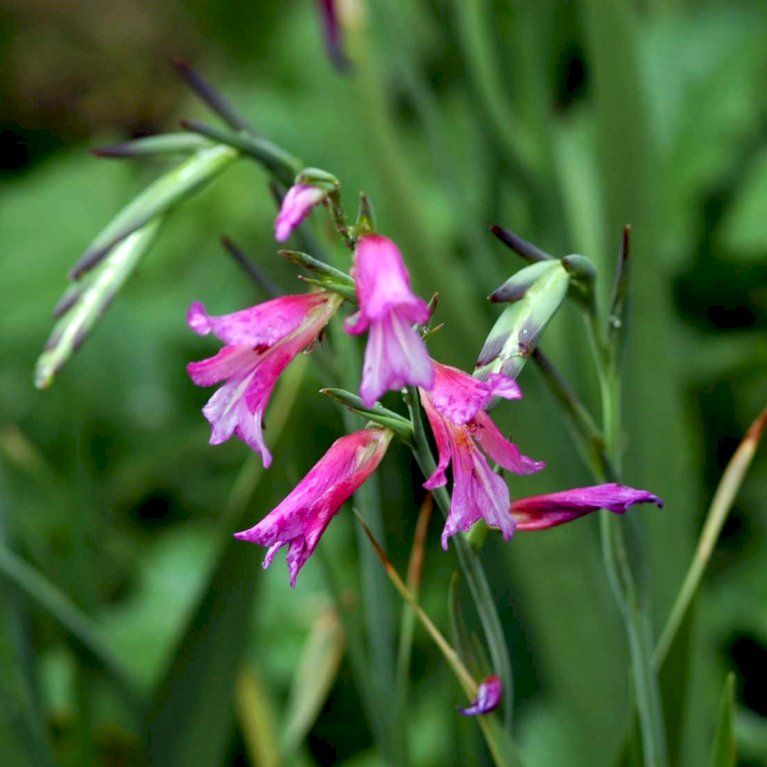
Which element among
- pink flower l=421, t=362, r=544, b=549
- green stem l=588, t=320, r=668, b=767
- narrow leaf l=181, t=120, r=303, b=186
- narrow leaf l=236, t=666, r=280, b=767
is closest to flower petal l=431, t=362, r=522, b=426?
pink flower l=421, t=362, r=544, b=549

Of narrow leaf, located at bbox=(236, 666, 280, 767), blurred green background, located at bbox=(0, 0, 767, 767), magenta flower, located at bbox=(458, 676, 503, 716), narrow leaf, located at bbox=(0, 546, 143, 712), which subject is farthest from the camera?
narrow leaf, located at bbox=(236, 666, 280, 767)

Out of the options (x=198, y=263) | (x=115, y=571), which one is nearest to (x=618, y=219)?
(x=115, y=571)

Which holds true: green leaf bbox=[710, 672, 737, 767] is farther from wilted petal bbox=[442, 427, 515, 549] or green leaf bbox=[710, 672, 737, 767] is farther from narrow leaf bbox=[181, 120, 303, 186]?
narrow leaf bbox=[181, 120, 303, 186]

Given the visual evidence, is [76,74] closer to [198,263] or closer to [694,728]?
[198,263]

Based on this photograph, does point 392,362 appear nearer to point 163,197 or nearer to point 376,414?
point 376,414

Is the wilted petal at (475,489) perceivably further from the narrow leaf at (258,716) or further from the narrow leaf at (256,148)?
the narrow leaf at (258,716)

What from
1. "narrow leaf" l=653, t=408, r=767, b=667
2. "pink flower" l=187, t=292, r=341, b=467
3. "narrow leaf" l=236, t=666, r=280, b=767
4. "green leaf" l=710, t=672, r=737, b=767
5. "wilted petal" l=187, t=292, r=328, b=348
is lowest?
"narrow leaf" l=236, t=666, r=280, b=767
